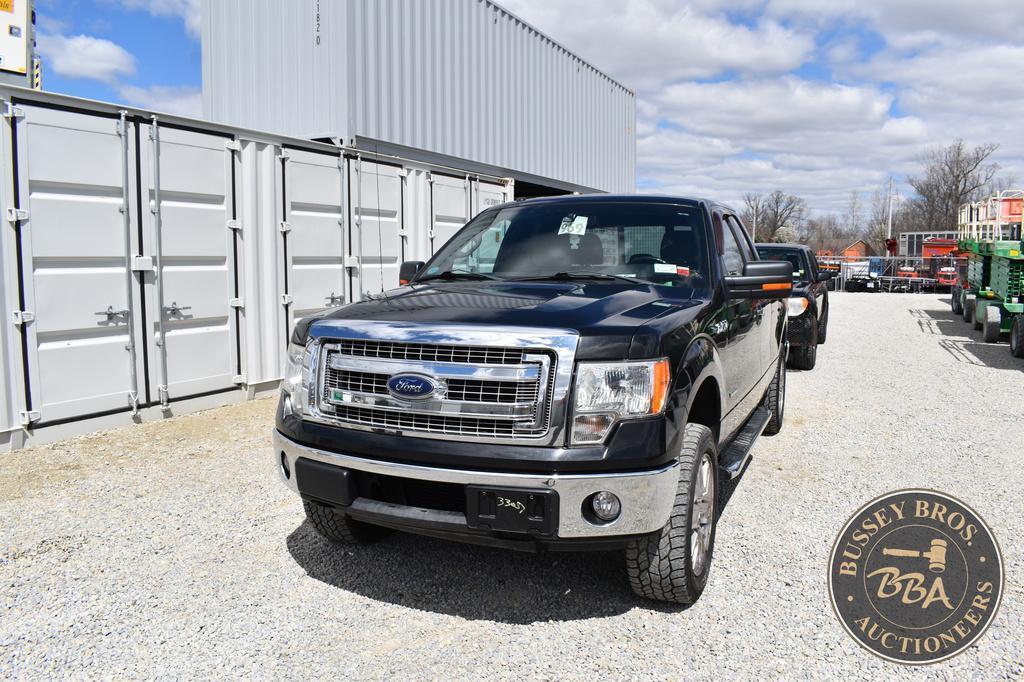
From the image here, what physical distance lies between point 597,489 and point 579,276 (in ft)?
4.37

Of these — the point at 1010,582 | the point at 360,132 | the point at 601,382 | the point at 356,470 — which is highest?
the point at 360,132

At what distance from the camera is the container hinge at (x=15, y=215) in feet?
17.6

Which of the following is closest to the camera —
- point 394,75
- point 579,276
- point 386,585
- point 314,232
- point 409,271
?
point 386,585

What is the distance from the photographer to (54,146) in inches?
219

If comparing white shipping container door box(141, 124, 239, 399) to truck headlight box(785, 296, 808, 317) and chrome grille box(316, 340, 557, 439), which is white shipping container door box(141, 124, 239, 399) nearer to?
chrome grille box(316, 340, 557, 439)

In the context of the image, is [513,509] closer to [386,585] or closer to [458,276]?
[386,585]

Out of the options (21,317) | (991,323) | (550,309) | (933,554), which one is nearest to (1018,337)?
(991,323)

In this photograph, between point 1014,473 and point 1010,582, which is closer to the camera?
point 1010,582

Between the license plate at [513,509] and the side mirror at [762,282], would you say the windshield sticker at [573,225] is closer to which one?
the side mirror at [762,282]

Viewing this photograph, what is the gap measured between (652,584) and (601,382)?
3.09 feet

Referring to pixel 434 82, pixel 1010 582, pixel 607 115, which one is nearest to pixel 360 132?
Answer: pixel 434 82

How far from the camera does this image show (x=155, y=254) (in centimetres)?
632

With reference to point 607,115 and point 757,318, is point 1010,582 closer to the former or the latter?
point 757,318

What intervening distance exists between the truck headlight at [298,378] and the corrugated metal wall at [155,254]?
3.45 meters
